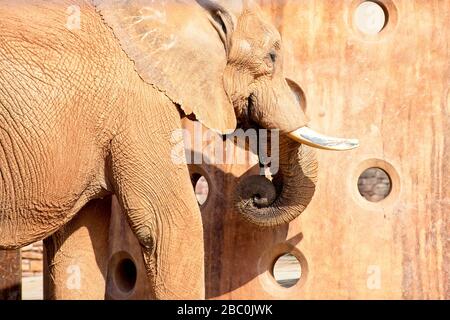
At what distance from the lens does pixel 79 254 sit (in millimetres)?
4211

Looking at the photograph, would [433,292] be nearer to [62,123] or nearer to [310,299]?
[310,299]

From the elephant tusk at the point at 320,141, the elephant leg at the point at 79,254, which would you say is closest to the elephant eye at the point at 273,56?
the elephant tusk at the point at 320,141

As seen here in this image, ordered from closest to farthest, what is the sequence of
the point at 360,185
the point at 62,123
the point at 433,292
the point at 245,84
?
the point at 62,123, the point at 245,84, the point at 433,292, the point at 360,185

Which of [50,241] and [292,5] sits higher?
[292,5]

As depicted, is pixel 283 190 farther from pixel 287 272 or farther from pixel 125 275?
pixel 287 272

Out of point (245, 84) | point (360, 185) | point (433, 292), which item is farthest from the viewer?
point (360, 185)

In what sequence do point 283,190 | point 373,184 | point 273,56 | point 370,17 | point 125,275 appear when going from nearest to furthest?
point 273,56 < point 283,190 < point 125,275 < point 370,17 < point 373,184

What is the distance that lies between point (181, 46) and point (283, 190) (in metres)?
0.85

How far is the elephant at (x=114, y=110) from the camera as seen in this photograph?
11.9 ft

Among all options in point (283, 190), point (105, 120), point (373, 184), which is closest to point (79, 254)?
point (105, 120)

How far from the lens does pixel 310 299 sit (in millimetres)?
4473
